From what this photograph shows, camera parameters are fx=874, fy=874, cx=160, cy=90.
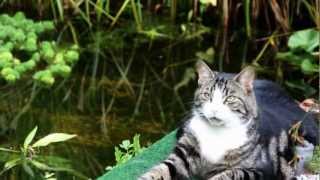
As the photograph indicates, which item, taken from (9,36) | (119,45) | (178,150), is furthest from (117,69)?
(178,150)

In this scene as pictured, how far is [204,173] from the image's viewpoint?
8.95 feet

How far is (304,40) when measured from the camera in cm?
526

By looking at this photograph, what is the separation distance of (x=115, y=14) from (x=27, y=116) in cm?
176

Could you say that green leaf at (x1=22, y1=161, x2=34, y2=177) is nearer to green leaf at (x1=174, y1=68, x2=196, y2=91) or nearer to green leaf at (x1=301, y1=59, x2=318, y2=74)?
green leaf at (x1=174, y1=68, x2=196, y2=91)

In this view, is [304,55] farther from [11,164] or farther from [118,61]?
[11,164]

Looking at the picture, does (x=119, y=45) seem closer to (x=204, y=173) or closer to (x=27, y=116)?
(x=27, y=116)

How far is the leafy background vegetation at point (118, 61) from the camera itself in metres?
4.25

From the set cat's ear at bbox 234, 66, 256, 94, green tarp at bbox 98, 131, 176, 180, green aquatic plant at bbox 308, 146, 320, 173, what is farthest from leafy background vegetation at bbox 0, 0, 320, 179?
green aquatic plant at bbox 308, 146, 320, 173

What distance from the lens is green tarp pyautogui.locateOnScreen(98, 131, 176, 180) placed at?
111 inches

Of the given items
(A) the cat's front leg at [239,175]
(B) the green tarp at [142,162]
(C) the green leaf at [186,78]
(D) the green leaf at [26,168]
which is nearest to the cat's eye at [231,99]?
(A) the cat's front leg at [239,175]

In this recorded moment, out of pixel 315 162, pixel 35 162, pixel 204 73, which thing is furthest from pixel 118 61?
pixel 315 162

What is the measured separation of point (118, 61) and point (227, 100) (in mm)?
2752

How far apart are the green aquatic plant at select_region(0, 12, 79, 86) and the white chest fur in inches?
94.5

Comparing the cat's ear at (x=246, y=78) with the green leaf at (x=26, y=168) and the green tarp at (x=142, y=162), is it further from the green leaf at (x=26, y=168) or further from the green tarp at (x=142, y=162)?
the green leaf at (x=26, y=168)
